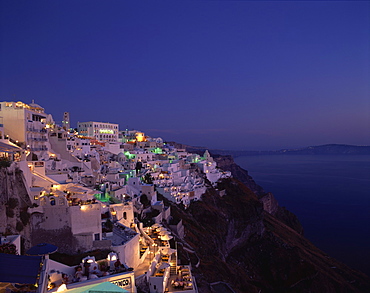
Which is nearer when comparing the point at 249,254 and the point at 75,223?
the point at 75,223

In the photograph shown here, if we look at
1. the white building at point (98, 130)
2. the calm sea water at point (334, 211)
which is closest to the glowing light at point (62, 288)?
the white building at point (98, 130)

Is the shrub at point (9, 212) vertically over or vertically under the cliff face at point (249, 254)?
over

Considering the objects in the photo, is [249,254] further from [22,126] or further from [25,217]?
[22,126]

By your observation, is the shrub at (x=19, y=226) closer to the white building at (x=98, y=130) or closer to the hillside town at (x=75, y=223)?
the hillside town at (x=75, y=223)

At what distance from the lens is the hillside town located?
11.7m

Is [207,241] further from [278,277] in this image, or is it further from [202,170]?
[202,170]

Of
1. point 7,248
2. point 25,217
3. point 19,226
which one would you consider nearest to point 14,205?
point 25,217

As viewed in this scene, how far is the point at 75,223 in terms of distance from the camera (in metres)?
18.0

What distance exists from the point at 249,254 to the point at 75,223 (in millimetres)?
35702

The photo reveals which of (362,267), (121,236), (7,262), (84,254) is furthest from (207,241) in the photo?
(362,267)

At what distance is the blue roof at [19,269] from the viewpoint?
26.9ft

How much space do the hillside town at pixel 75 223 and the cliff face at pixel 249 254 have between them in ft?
14.2

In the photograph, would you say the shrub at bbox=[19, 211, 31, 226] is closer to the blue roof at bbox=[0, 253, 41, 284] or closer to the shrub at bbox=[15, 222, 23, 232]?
the shrub at bbox=[15, 222, 23, 232]

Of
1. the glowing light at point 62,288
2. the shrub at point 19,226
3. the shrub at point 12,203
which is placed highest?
the shrub at point 12,203
